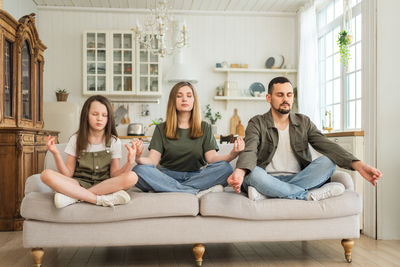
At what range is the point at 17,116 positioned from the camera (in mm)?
4074

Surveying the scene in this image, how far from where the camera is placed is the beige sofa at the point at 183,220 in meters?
2.33

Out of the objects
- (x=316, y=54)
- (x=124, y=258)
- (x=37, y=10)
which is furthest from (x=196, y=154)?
(x=37, y=10)

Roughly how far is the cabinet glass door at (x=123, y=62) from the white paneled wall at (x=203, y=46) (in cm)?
28

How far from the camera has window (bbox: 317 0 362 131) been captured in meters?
4.78

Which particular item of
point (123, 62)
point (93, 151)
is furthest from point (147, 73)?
point (93, 151)

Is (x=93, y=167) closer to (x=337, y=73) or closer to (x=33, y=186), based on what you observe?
(x=33, y=186)

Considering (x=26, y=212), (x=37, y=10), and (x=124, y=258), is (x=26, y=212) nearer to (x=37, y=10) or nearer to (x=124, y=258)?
(x=124, y=258)

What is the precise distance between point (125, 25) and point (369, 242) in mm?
4705

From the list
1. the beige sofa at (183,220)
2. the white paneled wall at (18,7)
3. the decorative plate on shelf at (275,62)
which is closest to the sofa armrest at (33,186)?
the beige sofa at (183,220)

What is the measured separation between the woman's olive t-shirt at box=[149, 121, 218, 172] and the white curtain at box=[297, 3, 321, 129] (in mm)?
3392

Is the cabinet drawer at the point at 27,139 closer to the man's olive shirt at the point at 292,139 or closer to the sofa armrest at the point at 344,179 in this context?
the man's olive shirt at the point at 292,139

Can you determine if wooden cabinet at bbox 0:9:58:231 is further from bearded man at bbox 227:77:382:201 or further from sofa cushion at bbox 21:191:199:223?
bearded man at bbox 227:77:382:201

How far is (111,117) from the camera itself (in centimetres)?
269

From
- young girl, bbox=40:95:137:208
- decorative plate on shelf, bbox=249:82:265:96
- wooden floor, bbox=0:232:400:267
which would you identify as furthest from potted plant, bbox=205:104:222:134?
young girl, bbox=40:95:137:208
